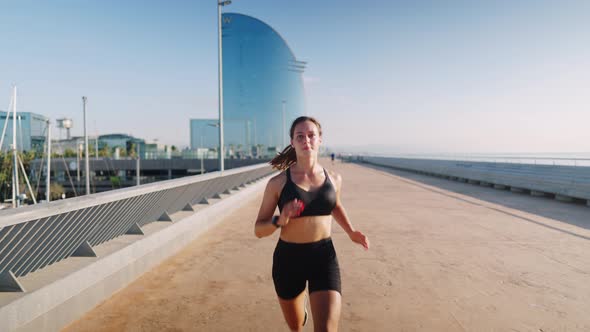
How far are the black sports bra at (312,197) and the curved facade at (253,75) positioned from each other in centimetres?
11589

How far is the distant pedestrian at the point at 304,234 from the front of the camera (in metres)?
2.35

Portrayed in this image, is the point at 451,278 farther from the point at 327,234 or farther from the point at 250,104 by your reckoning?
the point at 250,104

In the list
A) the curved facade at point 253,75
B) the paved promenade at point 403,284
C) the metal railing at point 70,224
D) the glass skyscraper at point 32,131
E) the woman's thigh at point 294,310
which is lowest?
the paved promenade at point 403,284

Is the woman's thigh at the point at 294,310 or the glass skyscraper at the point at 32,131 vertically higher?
the glass skyscraper at the point at 32,131

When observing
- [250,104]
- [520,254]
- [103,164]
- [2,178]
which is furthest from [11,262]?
[250,104]

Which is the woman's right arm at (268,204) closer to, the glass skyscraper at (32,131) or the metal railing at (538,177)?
the metal railing at (538,177)

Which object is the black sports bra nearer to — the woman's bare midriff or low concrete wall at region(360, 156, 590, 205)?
the woman's bare midriff

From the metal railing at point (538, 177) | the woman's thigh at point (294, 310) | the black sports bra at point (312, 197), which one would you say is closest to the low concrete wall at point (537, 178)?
the metal railing at point (538, 177)

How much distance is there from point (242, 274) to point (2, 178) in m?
50.7

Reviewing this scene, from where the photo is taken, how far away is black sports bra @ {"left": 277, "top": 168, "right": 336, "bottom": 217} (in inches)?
93.5

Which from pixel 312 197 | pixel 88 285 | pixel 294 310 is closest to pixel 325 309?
pixel 294 310

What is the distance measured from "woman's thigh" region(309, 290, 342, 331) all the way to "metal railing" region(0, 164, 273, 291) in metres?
2.48

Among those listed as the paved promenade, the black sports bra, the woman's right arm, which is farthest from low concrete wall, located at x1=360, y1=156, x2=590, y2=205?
the woman's right arm

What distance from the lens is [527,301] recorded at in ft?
13.0
